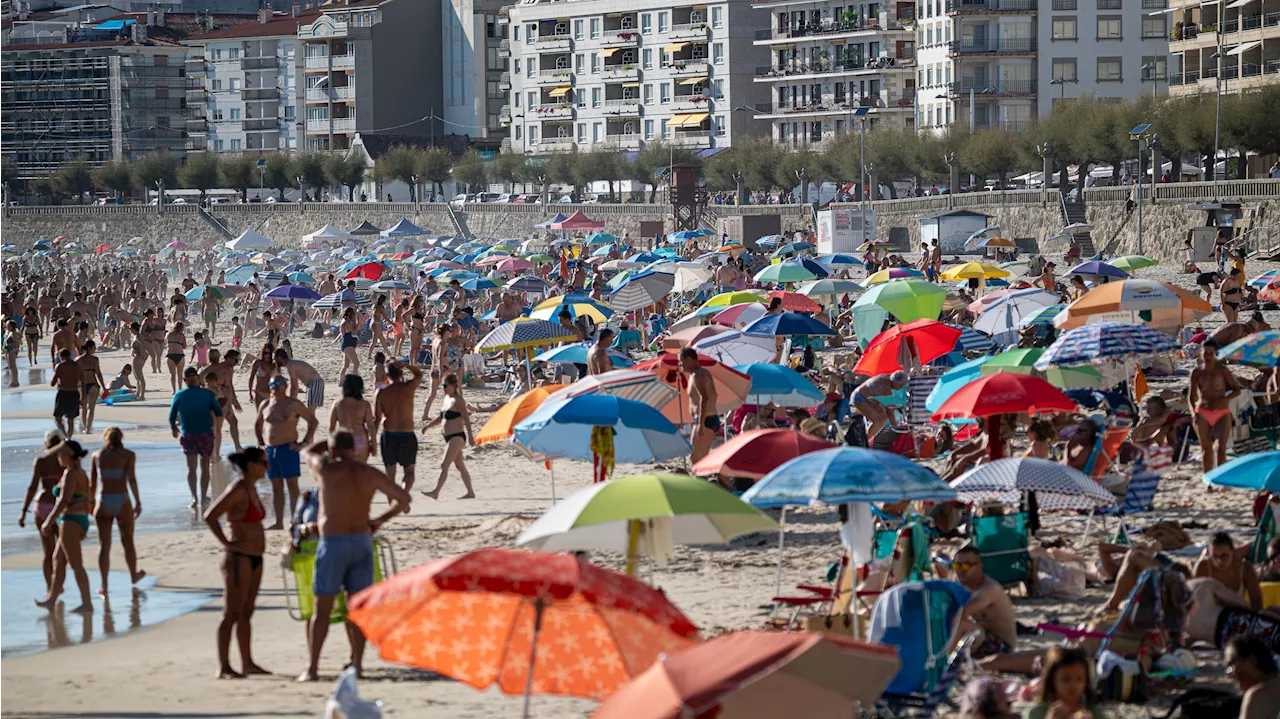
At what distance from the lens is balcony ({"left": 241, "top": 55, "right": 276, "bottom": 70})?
328ft

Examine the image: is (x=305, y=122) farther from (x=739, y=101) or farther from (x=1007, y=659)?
(x=1007, y=659)

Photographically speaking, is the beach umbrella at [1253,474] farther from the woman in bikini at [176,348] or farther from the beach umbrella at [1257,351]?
the woman in bikini at [176,348]

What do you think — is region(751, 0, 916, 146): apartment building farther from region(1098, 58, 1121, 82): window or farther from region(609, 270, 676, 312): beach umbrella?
region(609, 270, 676, 312): beach umbrella

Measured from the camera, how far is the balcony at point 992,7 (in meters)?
69.6

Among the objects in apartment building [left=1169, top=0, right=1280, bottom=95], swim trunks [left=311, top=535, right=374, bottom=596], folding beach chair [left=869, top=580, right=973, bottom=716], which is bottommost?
folding beach chair [left=869, top=580, right=973, bottom=716]

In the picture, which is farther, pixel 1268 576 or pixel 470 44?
pixel 470 44

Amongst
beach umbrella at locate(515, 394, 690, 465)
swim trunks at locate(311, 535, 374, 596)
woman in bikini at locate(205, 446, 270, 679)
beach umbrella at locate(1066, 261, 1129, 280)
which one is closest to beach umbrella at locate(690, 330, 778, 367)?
beach umbrella at locate(515, 394, 690, 465)

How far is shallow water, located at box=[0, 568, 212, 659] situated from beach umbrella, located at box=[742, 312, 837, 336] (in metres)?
7.13

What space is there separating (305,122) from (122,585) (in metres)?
87.4

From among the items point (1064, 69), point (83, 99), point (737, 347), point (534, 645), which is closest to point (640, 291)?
point (737, 347)

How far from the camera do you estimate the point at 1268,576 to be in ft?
30.8

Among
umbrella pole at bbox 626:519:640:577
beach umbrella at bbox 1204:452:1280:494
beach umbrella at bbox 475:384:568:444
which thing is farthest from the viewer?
beach umbrella at bbox 475:384:568:444

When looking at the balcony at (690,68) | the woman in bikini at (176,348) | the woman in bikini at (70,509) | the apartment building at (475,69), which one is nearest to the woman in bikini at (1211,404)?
the woman in bikini at (70,509)

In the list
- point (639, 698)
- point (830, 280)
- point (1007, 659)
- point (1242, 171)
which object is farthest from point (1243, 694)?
point (1242, 171)
